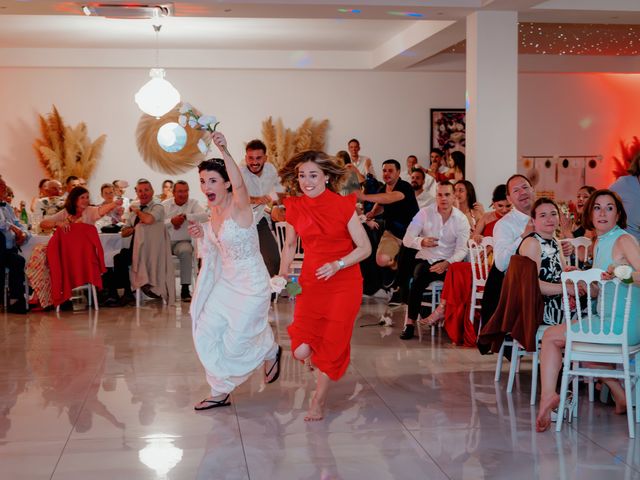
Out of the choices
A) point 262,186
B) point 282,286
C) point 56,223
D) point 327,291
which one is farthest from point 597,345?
point 56,223

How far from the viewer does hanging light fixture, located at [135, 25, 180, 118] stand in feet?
36.6

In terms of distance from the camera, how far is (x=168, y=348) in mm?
6801

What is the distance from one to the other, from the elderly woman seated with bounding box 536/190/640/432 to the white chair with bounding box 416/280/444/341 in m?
2.50

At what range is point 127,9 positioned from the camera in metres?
8.21

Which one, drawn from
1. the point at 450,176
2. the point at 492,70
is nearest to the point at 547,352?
the point at 492,70

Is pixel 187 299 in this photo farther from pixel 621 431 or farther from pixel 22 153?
pixel 621 431

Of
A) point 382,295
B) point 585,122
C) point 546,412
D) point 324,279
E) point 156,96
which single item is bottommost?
point 382,295

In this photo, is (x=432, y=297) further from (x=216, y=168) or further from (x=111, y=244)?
(x=111, y=244)

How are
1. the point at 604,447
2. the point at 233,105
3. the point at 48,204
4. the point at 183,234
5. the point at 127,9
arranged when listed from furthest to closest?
the point at 233,105 → the point at 183,234 → the point at 48,204 → the point at 127,9 → the point at 604,447

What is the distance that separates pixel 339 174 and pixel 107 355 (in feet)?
8.78

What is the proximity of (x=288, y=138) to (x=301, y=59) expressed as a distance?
47.4 inches

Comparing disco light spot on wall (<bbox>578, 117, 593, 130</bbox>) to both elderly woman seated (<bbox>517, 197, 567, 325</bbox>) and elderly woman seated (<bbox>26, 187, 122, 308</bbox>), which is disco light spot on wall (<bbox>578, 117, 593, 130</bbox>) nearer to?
elderly woman seated (<bbox>26, 187, 122, 308</bbox>)

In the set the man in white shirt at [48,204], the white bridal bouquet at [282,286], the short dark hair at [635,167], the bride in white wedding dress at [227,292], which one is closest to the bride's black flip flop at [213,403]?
the bride in white wedding dress at [227,292]

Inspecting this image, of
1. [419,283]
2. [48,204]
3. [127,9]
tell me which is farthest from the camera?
[48,204]
